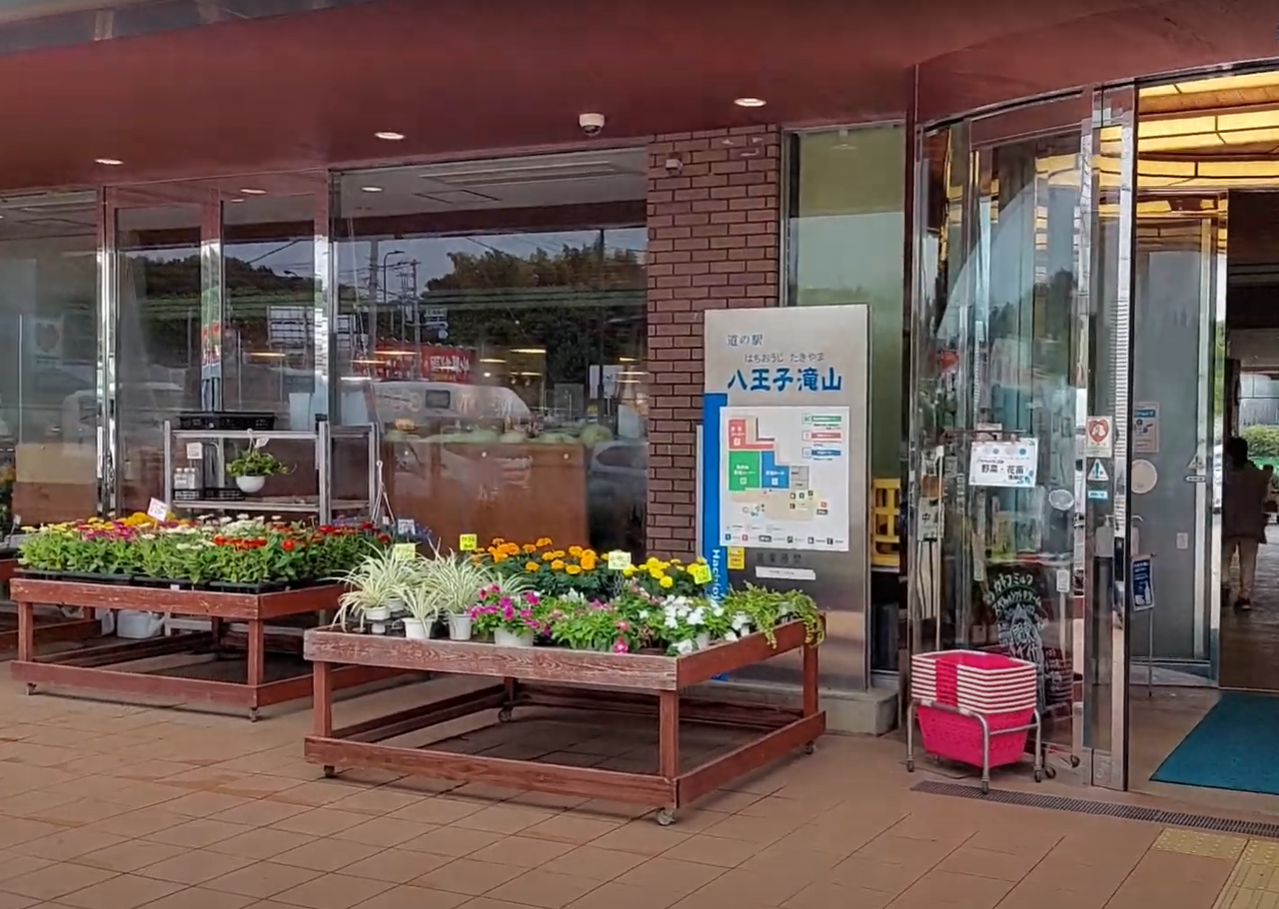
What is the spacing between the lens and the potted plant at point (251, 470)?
8.97 metres

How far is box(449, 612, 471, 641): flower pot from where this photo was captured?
5918 mm

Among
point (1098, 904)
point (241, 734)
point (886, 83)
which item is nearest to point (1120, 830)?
point (1098, 904)

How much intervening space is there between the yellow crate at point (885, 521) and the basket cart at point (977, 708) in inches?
51.2

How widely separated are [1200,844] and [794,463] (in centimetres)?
267

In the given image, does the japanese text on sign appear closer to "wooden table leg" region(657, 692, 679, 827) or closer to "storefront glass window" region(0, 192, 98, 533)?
"wooden table leg" region(657, 692, 679, 827)

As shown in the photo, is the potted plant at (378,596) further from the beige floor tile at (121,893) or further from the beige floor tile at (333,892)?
the beige floor tile at (121,893)

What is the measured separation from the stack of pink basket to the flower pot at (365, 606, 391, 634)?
2367mm

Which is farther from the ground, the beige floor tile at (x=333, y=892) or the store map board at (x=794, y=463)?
the store map board at (x=794, y=463)

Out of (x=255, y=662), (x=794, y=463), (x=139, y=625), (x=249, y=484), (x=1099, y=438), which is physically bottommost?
(x=139, y=625)

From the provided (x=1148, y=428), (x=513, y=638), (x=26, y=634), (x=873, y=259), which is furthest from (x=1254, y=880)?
(x=26, y=634)

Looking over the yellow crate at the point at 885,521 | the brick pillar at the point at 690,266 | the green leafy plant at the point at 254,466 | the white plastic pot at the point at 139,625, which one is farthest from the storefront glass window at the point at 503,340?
the white plastic pot at the point at 139,625

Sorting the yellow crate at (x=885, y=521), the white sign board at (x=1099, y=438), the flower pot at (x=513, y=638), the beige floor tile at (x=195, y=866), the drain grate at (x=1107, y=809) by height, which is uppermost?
the white sign board at (x=1099, y=438)

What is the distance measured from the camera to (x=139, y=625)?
9.56 m

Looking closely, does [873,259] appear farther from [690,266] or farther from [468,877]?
[468,877]
